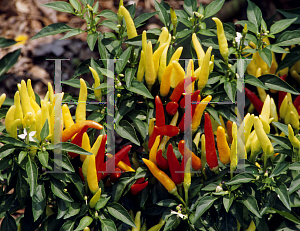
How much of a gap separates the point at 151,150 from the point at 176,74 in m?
0.34

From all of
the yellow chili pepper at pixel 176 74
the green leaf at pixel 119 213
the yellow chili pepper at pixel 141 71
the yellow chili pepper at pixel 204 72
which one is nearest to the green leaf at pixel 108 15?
the yellow chili pepper at pixel 141 71

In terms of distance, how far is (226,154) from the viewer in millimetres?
1438

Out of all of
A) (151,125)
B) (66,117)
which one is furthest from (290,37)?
(66,117)

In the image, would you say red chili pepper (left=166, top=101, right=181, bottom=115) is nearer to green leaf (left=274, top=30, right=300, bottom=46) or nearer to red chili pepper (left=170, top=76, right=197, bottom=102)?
red chili pepper (left=170, top=76, right=197, bottom=102)

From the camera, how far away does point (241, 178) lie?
4.45 ft

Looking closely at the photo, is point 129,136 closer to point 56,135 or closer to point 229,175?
point 56,135

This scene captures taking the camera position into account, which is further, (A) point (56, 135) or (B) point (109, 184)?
A: (B) point (109, 184)

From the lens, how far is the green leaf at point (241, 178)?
4.41ft

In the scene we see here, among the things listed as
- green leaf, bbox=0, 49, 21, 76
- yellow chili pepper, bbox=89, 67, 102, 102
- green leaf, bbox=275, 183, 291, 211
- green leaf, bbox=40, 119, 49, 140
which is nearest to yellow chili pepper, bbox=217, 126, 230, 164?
green leaf, bbox=275, 183, 291, 211

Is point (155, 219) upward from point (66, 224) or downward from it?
downward

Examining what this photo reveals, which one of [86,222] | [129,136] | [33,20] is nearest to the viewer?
[86,222]

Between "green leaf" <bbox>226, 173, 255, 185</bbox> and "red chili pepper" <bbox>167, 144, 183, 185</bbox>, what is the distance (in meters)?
0.21

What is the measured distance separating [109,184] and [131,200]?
126mm

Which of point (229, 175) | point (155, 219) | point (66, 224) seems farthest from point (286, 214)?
point (66, 224)
